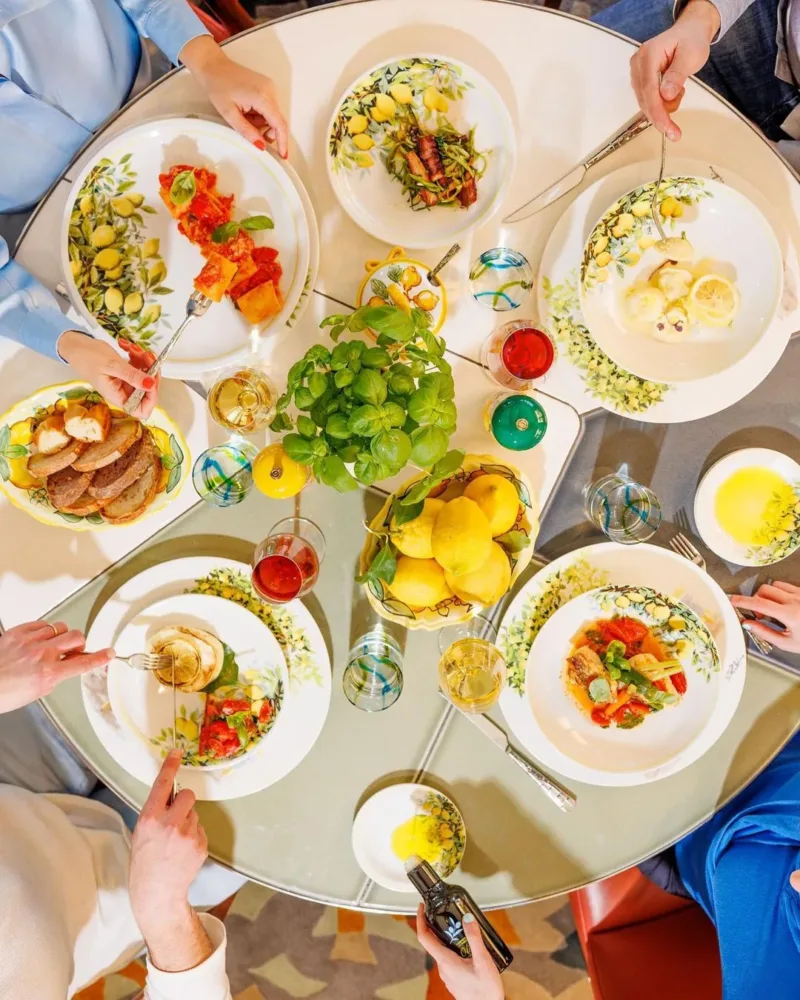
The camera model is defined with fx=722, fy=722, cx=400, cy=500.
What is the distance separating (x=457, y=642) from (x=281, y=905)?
1364 mm

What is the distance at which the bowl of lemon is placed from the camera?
3.56 feet

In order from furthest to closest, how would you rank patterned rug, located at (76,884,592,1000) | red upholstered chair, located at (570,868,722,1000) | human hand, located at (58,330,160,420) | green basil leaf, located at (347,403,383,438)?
1. patterned rug, located at (76,884,592,1000)
2. red upholstered chair, located at (570,868,722,1000)
3. human hand, located at (58,330,160,420)
4. green basil leaf, located at (347,403,383,438)

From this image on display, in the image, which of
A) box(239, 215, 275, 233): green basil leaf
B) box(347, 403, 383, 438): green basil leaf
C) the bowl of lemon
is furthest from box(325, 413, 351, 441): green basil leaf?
box(239, 215, 275, 233): green basil leaf

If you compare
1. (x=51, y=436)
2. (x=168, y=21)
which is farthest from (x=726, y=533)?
(x=168, y=21)

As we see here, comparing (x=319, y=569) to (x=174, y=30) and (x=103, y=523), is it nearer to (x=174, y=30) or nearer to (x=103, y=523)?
(x=103, y=523)

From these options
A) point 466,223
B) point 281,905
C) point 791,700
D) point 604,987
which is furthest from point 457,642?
point 281,905

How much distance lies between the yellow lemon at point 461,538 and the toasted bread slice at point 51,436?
0.69 metres

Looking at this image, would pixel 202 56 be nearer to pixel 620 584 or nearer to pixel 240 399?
pixel 240 399

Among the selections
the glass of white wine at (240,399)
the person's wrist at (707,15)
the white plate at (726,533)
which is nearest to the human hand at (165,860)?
the glass of white wine at (240,399)

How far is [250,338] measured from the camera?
4.25 ft

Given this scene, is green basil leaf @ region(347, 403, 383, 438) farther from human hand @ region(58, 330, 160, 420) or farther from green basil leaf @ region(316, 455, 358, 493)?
human hand @ region(58, 330, 160, 420)

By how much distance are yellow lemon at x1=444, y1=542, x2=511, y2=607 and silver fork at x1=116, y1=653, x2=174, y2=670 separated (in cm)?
57

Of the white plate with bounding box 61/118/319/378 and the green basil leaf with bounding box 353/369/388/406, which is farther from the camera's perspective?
the white plate with bounding box 61/118/319/378

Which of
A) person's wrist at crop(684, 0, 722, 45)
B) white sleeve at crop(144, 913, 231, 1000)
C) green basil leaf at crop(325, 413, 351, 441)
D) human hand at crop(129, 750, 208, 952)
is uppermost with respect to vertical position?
person's wrist at crop(684, 0, 722, 45)
